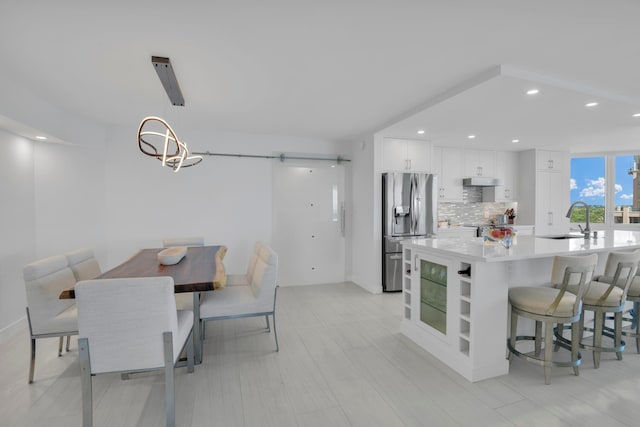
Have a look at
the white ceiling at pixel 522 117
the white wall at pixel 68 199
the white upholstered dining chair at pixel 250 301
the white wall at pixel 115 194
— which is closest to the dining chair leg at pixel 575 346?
the white ceiling at pixel 522 117

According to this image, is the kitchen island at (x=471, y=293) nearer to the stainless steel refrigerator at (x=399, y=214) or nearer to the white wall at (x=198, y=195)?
the stainless steel refrigerator at (x=399, y=214)

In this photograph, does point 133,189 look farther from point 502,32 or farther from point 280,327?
point 502,32

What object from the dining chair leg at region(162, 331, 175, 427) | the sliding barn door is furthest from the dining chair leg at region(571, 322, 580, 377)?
the sliding barn door

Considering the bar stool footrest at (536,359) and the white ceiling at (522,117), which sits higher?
the white ceiling at (522,117)

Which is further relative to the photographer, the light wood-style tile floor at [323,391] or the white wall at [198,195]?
the white wall at [198,195]

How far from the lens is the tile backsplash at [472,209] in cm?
570

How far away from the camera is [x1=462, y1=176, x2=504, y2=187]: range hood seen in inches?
207

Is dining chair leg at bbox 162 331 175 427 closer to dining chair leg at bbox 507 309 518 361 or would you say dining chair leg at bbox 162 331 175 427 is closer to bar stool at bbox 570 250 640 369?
dining chair leg at bbox 507 309 518 361

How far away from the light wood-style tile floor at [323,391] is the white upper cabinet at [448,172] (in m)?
3.19

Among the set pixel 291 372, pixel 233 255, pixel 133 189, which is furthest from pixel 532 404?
pixel 133 189

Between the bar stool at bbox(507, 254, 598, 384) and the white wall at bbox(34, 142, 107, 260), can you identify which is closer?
the bar stool at bbox(507, 254, 598, 384)

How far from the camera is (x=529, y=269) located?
261 centimetres

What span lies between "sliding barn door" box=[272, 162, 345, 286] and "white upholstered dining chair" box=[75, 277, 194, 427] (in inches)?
125

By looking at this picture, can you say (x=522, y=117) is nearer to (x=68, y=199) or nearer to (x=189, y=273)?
(x=189, y=273)
